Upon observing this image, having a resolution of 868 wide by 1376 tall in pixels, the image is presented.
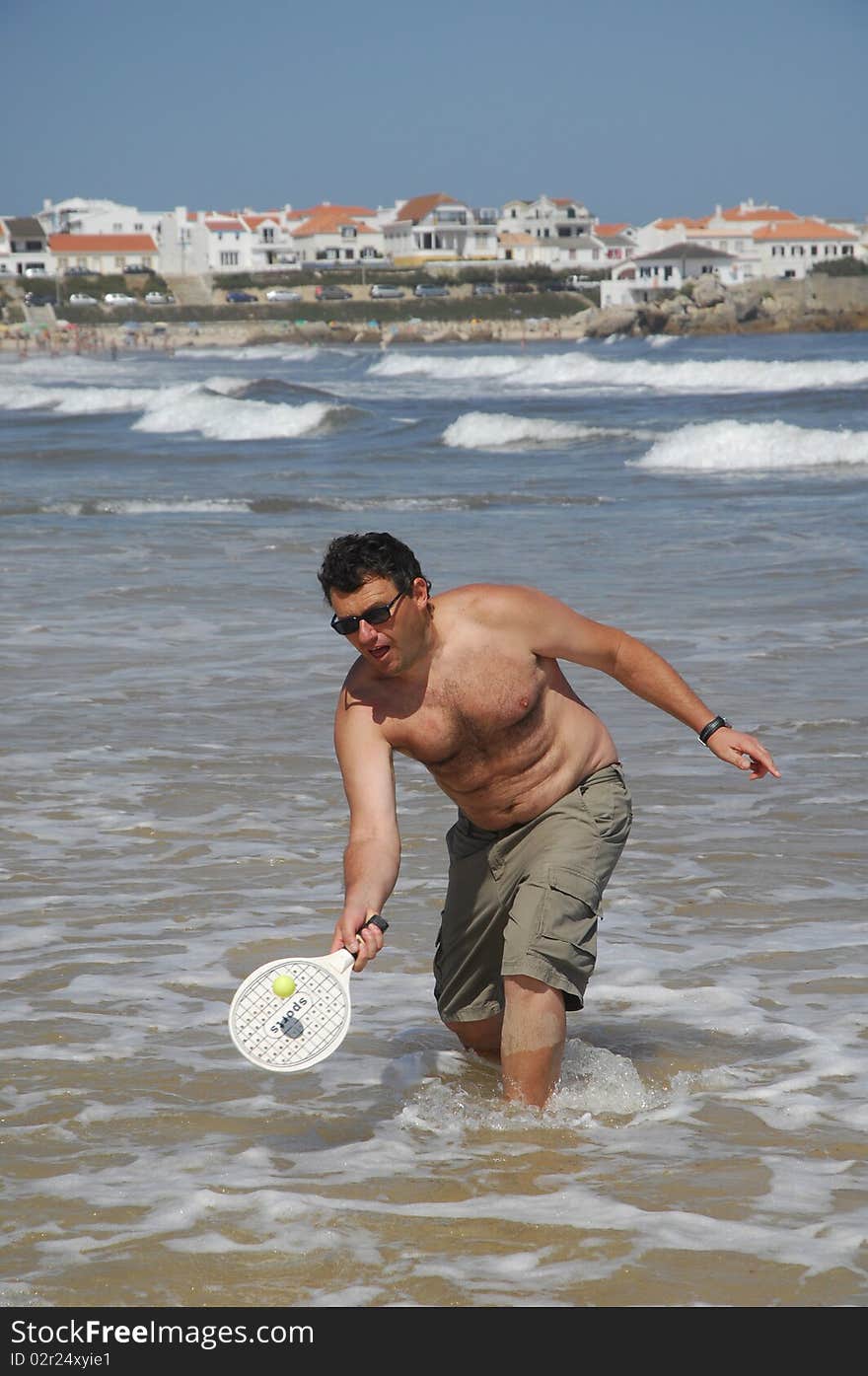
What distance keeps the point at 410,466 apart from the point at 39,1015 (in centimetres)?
2135

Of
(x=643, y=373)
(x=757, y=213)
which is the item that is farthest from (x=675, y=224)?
(x=643, y=373)

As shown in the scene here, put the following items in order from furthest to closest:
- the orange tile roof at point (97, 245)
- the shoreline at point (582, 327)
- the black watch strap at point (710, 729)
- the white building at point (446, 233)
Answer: the white building at point (446, 233) → the orange tile roof at point (97, 245) → the shoreline at point (582, 327) → the black watch strap at point (710, 729)

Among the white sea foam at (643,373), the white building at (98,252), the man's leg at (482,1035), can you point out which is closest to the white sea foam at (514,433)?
the white sea foam at (643,373)

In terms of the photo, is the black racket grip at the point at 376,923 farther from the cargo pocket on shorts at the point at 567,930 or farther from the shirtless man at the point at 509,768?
the cargo pocket on shorts at the point at 567,930

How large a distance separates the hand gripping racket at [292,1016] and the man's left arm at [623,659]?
979mm

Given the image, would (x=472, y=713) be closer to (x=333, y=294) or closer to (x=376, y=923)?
(x=376, y=923)

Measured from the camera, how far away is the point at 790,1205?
150 inches

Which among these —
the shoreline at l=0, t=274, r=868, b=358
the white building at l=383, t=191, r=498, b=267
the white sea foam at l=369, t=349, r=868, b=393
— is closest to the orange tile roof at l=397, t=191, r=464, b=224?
the white building at l=383, t=191, r=498, b=267

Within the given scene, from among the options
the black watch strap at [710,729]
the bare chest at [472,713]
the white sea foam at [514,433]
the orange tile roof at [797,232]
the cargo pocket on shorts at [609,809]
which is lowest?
the cargo pocket on shorts at [609,809]

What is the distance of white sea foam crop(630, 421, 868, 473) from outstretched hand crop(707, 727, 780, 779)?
2038cm

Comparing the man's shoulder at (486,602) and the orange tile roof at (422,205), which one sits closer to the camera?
→ the man's shoulder at (486,602)

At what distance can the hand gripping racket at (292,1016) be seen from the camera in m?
3.79
